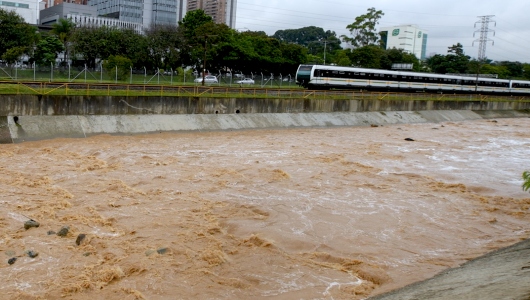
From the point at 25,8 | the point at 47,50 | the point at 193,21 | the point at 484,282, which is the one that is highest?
the point at 25,8

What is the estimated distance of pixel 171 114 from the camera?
36.7 meters

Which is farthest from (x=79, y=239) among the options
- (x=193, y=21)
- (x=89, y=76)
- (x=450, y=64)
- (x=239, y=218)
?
(x=450, y=64)

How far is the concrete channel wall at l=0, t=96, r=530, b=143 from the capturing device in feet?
98.8

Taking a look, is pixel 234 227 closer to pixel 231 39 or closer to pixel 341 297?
pixel 341 297

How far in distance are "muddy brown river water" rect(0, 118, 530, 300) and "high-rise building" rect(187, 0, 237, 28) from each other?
15090 cm

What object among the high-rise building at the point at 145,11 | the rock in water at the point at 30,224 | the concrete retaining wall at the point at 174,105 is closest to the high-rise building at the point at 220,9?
the high-rise building at the point at 145,11

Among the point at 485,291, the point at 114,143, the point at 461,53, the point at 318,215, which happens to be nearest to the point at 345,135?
the point at 114,143

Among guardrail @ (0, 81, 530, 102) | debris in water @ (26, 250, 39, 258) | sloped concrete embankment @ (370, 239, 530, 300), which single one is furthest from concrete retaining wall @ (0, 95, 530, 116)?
sloped concrete embankment @ (370, 239, 530, 300)

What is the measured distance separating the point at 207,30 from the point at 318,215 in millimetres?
54122

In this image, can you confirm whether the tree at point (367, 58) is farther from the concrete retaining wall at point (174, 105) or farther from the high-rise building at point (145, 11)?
the high-rise building at point (145, 11)

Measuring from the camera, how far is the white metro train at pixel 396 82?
53.8 metres

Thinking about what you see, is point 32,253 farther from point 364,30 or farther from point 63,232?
point 364,30

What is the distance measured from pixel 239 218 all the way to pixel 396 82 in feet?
163

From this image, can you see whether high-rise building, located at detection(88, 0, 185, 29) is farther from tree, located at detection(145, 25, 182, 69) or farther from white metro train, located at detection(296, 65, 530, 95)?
white metro train, located at detection(296, 65, 530, 95)
